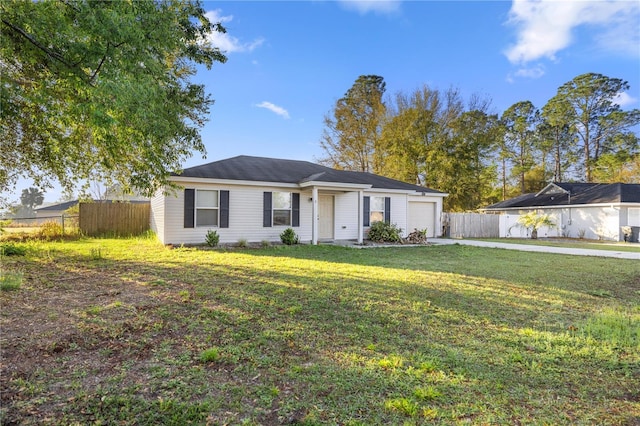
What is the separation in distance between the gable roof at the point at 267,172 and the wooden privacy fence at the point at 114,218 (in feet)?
19.1

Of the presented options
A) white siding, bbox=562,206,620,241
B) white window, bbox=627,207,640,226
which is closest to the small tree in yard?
white siding, bbox=562,206,620,241

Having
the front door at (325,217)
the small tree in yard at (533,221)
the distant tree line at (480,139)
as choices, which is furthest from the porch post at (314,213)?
the distant tree line at (480,139)

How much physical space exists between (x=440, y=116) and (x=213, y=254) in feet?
74.5

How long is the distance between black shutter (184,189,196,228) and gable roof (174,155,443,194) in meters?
0.65

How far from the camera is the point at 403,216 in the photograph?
1584cm

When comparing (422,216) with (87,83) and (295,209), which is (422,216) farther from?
(87,83)

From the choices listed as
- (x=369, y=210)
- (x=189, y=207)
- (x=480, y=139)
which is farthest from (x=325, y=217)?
(x=480, y=139)

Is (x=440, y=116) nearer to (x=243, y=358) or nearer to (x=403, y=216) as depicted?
(x=403, y=216)

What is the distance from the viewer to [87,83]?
5.04 meters

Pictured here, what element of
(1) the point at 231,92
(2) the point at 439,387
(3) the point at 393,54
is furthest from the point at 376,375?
(3) the point at 393,54

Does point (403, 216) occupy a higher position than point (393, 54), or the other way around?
point (393, 54)

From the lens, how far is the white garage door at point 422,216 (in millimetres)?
17469

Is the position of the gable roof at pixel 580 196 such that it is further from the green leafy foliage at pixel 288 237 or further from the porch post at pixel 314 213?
the green leafy foliage at pixel 288 237

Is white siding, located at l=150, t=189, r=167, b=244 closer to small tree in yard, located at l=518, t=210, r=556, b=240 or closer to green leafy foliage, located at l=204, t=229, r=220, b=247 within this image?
A: green leafy foliage, located at l=204, t=229, r=220, b=247
